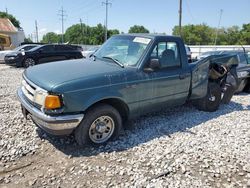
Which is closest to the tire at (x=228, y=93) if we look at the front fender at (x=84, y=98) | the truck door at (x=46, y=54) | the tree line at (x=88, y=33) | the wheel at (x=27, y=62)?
the front fender at (x=84, y=98)

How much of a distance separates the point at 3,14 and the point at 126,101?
68.5 m

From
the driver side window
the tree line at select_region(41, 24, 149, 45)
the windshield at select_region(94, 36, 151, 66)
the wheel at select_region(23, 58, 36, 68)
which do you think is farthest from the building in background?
the driver side window

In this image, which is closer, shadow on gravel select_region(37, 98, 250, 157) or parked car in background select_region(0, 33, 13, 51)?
shadow on gravel select_region(37, 98, 250, 157)

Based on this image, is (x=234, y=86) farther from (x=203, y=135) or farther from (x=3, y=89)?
(x=3, y=89)

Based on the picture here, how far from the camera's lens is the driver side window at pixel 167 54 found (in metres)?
4.64

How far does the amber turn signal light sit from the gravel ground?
2.82ft

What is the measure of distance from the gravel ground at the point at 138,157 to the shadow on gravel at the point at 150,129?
0.02 metres

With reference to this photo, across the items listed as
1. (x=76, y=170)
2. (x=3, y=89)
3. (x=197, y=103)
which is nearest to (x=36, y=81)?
(x=76, y=170)

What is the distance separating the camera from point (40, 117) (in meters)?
3.58

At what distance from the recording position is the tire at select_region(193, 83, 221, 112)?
6.10 metres

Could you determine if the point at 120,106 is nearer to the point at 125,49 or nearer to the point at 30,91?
the point at 125,49

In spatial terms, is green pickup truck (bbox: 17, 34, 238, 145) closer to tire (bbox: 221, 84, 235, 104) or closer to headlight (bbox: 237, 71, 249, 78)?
tire (bbox: 221, 84, 235, 104)

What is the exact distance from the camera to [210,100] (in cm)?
619

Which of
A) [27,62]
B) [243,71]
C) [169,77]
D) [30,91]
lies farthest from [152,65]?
[27,62]
